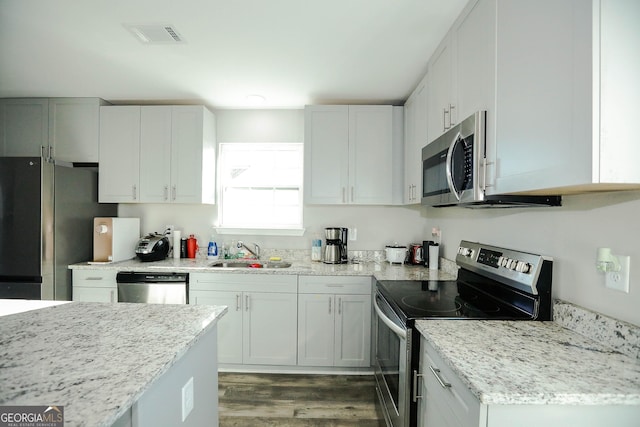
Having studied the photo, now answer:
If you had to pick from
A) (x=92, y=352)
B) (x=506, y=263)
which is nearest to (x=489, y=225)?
(x=506, y=263)

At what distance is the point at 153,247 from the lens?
2.87 meters

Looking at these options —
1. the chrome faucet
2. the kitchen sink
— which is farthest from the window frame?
the kitchen sink

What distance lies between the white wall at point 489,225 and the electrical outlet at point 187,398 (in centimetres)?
155

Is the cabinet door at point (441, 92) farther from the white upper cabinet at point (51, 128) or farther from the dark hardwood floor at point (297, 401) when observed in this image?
the white upper cabinet at point (51, 128)

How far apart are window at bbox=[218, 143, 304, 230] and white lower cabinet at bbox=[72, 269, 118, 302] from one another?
3.59 ft

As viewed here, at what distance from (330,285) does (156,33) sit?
2156 mm

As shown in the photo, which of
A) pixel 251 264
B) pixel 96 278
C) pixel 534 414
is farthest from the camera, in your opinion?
pixel 251 264

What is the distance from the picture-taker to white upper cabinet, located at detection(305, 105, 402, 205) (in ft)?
9.50

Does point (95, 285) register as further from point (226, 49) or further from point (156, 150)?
point (226, 49)

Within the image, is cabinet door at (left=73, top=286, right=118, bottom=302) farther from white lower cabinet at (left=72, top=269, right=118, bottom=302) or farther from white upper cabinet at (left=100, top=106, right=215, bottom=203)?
white upper cabinet at (left=100, top=106, right=215, bottom=203)

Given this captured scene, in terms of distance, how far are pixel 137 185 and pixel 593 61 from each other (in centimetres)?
327

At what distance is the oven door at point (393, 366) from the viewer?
1.44 metres

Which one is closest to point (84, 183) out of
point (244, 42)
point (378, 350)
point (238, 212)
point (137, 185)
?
point (137, 185)

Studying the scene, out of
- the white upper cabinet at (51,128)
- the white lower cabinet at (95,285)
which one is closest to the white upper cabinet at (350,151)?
the white lower cabinet at (95,285)
